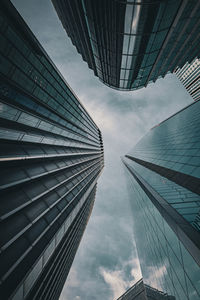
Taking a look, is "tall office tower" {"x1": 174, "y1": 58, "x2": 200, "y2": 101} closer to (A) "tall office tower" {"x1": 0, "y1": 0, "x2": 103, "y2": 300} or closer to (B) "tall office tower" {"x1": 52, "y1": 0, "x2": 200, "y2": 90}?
(B) "tall office tower" {"x1": 52, "y1": 0, "x2": 200, "y2": 90}

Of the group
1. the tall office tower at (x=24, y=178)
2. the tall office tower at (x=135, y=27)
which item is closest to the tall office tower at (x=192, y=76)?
the tall office tower at (x=135, y=27)

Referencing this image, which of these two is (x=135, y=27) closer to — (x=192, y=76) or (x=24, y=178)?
(x=24, y=178)

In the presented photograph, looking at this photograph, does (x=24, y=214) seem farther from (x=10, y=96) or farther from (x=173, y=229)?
(x=10, y=96)

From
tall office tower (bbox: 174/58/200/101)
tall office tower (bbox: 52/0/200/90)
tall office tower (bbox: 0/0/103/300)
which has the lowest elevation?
tall office tower (bbox: 0/0/103/300)

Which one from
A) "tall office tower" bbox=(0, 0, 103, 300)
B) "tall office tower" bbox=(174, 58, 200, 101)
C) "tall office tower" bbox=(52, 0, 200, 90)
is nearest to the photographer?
"tall office tower" bbox=(0, 0, 103, 300)

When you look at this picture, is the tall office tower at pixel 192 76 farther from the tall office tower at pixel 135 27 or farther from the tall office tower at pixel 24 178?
the tall office tower at pixel 24 178

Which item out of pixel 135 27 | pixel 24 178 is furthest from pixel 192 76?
pixel 24 178

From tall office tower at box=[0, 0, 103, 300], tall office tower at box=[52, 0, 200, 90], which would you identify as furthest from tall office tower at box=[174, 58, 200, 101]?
tall office tower at box=[0, 0, 103, 300]

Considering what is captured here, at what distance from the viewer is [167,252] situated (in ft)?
37.9

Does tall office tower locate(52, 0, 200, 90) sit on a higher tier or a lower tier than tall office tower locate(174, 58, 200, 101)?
lower

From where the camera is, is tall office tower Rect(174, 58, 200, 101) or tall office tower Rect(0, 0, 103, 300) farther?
tall office tower Rect(174, 58, 200, 101)

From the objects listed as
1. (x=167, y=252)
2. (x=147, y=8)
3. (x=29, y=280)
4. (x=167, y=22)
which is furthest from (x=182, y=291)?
(x=167, y=22)

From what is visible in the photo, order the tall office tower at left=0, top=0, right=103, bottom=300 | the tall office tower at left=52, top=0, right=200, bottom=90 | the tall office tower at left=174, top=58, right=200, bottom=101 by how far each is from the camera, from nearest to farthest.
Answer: the tall office tower at left=0, top=0, right=103, bottom=300 < the tall office tower at left=52, top=0, right=200, bottom=90 < the tall office tower at left=174, top=58, right=200, bottom=101

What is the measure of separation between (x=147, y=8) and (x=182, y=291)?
2755 cm
